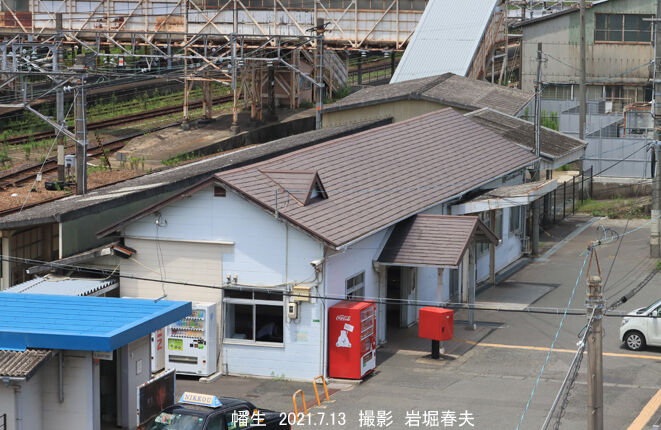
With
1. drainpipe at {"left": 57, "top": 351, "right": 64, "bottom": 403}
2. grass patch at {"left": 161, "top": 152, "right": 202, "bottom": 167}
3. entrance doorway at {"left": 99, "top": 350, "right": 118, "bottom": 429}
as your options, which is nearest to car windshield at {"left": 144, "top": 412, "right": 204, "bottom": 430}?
drainpipe at {"left": 57, "top": 351, "right": 64, "bottom": 403}

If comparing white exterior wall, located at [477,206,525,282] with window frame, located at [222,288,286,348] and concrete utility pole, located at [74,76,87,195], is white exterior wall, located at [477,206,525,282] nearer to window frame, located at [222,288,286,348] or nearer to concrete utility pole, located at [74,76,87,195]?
A: window frame, located at [222,288,286,348]

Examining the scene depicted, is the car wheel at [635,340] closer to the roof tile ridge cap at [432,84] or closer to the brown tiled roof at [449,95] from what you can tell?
the brown tiled roof at [449,95]

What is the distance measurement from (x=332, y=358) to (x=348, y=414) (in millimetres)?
2474

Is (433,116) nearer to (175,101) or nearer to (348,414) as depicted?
(348,414)

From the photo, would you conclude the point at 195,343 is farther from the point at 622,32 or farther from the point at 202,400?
the point at 622,32

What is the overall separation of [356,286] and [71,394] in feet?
25.7

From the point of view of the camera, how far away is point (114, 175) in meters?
40.0

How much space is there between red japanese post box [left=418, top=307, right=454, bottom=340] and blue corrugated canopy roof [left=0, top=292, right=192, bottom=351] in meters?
5.82

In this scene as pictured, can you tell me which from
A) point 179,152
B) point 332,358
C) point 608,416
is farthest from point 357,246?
point 179,152

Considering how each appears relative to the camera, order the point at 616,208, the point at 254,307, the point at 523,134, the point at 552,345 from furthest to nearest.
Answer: the point at 616,208
the point at 523,134
the point at 552,345
the point at 254,307

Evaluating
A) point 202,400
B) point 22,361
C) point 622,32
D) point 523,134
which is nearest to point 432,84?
point 523,134

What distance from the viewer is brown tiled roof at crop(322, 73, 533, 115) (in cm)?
3812

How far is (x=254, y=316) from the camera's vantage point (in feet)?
72.9

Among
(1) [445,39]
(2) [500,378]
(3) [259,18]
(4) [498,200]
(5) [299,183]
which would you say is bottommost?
(2) [500,378]
